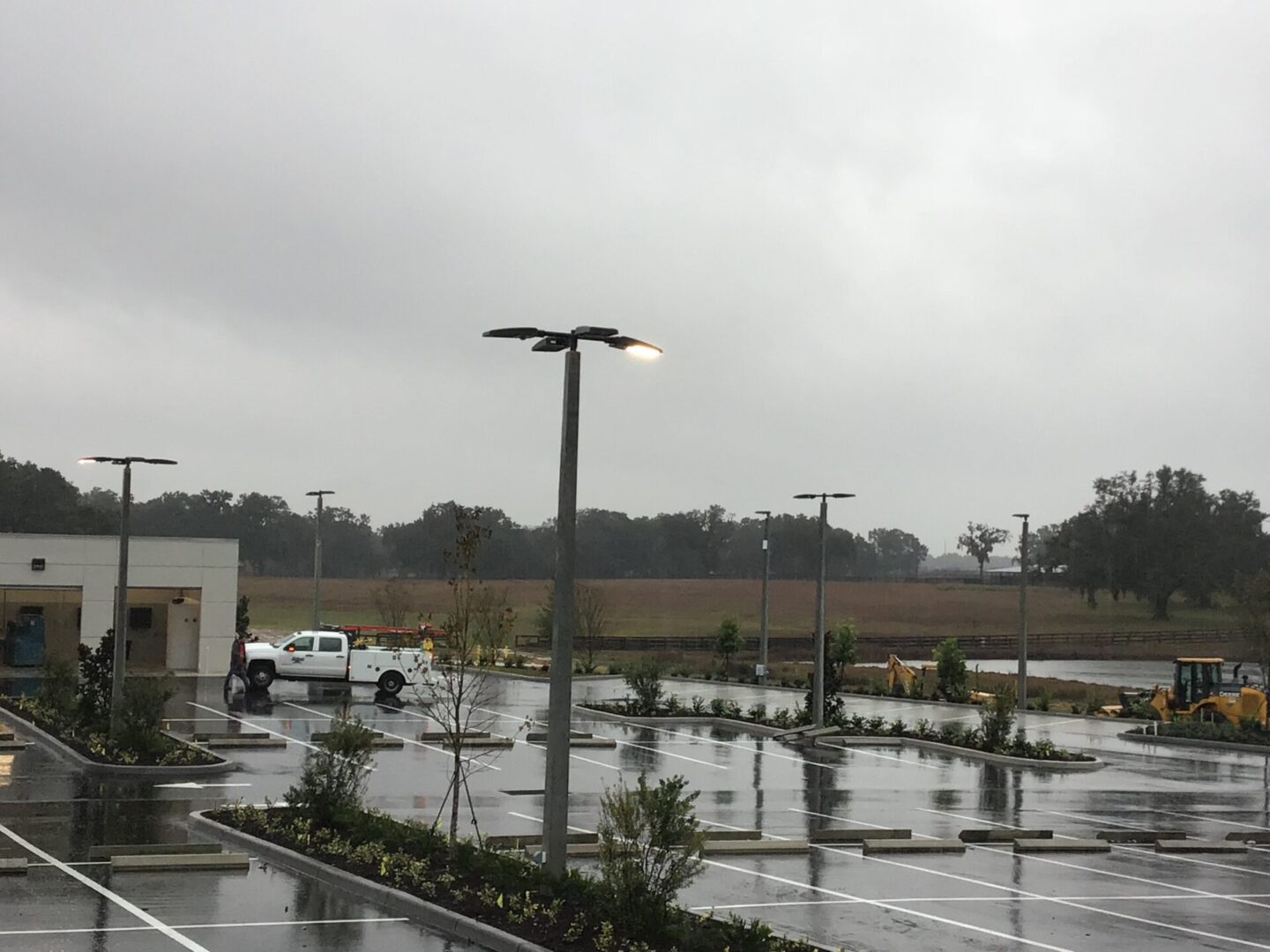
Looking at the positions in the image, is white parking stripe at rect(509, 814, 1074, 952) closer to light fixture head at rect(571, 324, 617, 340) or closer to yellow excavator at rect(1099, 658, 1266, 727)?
light fixture head at rect(571, 324, 617, 340)

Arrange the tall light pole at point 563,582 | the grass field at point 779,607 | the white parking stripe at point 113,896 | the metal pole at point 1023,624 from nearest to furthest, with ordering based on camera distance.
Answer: the white parking stripe at point 113,896, the tall light pole at point 563,582, the metal pole at point 1023,624, the grass field at point 779,607

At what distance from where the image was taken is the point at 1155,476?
457 ft

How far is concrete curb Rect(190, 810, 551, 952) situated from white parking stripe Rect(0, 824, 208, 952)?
7.34ft

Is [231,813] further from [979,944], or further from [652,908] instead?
[979,944]

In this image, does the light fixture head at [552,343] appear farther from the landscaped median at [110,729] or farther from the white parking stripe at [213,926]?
the landscaped median at [110,729]

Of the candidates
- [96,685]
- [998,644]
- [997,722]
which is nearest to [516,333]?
[96,685]

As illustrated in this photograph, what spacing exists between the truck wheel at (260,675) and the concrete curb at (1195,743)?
26.3 meters

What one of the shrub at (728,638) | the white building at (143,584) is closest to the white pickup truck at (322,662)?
the white building at (143,584)

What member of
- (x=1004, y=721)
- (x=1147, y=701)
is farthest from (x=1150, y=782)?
(x=1147, y=701)

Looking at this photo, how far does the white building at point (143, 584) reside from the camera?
160ft

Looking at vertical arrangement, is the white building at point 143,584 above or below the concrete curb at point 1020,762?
above

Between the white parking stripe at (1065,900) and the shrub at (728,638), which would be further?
the shrub at (728,638)

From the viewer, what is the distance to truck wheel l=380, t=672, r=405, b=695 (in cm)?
4503

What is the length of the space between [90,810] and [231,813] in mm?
3022
